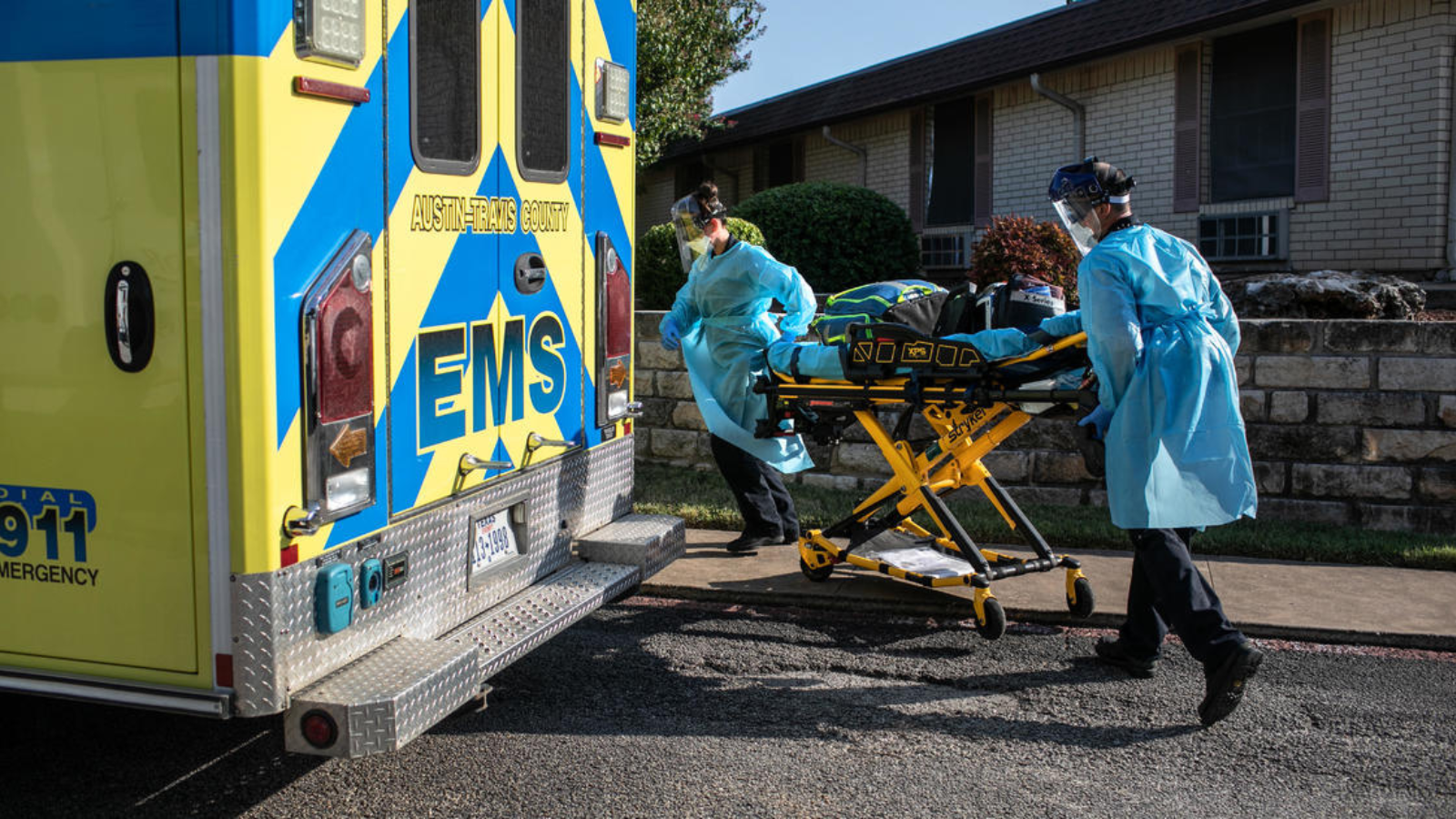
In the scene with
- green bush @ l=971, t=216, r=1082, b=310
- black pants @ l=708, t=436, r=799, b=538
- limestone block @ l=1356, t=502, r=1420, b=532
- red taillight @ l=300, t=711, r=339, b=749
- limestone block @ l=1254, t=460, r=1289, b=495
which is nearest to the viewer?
red taillight @ l=300, t=711, r=339, b=749

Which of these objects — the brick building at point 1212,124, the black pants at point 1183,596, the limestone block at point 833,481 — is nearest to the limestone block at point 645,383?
the limestone block at point 833,481

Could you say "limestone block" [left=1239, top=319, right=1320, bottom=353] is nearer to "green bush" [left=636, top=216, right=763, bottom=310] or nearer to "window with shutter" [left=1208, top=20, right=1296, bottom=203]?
"window with shutter" [left=1208, top=20, right=1296, bottom=203]

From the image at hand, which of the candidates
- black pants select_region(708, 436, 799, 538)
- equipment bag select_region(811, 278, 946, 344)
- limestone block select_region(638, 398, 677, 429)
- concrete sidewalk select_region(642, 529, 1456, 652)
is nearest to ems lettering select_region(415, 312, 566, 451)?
equipment bag select_region(811, 278, 946, 344)

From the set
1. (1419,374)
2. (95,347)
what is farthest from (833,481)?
(95,347)

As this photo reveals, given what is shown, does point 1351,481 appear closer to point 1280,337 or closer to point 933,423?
point 1280,337

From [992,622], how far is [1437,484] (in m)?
3.41

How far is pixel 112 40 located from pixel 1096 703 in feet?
12.5

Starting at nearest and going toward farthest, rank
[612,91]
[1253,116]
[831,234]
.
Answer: [612,91] < [1253,116] < [831,234]

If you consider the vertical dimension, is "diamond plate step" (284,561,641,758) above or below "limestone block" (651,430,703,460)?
below

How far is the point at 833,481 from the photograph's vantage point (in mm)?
8266

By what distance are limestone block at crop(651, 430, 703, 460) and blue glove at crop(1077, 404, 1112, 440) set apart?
166 inches

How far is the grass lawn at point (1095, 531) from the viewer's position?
6.53 meters

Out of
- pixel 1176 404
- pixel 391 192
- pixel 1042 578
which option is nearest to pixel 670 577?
pixel 1042 578

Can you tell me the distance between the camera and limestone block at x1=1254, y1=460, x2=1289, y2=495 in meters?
7.30
